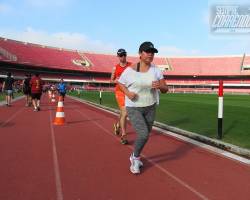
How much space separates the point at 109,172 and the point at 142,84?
1.41 m

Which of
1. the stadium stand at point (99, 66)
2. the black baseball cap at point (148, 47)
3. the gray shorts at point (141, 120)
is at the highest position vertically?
the stadium stand at point (99, 66)

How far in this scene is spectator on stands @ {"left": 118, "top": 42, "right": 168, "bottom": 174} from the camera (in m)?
6.08

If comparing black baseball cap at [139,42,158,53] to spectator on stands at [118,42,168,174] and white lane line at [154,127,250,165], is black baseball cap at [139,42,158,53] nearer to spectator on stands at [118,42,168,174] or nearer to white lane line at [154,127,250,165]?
spectator on stands at [118,42,168,174]

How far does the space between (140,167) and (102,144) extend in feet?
8.52

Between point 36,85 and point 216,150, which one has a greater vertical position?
point 36,85

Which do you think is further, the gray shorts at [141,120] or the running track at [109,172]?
the gray shorts at [141,120]

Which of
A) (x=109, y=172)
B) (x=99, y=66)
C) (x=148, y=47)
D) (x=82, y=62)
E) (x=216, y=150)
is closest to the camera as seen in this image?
(x=148, y=47)

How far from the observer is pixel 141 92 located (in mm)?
6172

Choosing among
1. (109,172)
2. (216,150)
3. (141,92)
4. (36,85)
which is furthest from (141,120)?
(36,85)

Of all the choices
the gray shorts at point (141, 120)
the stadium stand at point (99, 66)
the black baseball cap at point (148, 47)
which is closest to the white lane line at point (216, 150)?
the gray shorts at point (141, 120)

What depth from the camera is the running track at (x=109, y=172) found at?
5148 millimetres

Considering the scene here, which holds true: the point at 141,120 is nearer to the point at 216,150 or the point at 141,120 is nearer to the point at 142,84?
the point at 142,84

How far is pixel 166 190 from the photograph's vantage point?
5.34m

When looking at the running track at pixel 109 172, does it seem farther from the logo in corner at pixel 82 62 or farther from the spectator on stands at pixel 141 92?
the logo in corner at pixel 82 62
